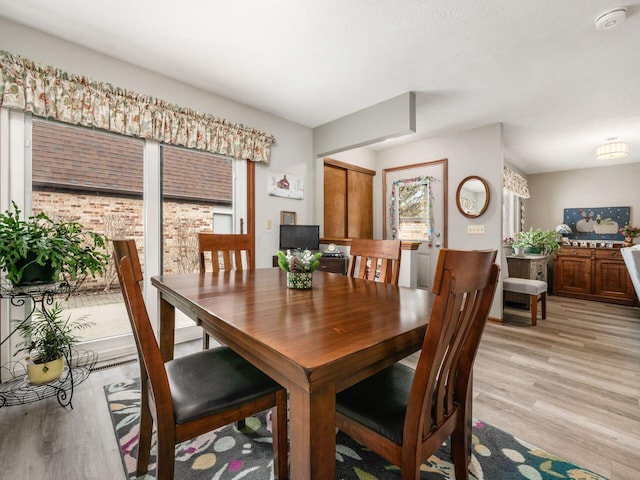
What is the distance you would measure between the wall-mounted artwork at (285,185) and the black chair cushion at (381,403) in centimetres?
282

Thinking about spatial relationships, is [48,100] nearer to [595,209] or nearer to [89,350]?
[89,350]

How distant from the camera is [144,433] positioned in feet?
4.06

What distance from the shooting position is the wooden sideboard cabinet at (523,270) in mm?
4370

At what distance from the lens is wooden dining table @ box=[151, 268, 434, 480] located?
690 millimetres

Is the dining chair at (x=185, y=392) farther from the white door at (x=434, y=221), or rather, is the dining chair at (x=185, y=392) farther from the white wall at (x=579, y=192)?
the white wall at (x=579, y=192)

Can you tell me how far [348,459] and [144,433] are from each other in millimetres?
934

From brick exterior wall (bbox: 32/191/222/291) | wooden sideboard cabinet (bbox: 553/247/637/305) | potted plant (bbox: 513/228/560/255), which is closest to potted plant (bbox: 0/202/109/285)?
brick exterior wall (bbox: 32/191/222/291)

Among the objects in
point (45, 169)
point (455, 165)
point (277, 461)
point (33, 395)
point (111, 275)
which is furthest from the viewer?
point (455, 165)

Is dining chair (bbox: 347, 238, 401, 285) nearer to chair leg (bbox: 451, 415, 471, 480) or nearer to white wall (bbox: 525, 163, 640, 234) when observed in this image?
chair leg (bbox: 451, 415, 471, 480)

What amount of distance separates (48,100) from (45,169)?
521mm

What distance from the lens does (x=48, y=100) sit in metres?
2.17

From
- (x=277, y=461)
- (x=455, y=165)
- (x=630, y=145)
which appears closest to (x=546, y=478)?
(x=277, y=461)

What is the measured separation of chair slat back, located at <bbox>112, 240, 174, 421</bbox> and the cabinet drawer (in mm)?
6713

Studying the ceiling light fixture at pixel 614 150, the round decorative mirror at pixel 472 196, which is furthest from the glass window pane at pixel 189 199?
the ceiling light fixture at pixel 614 150
